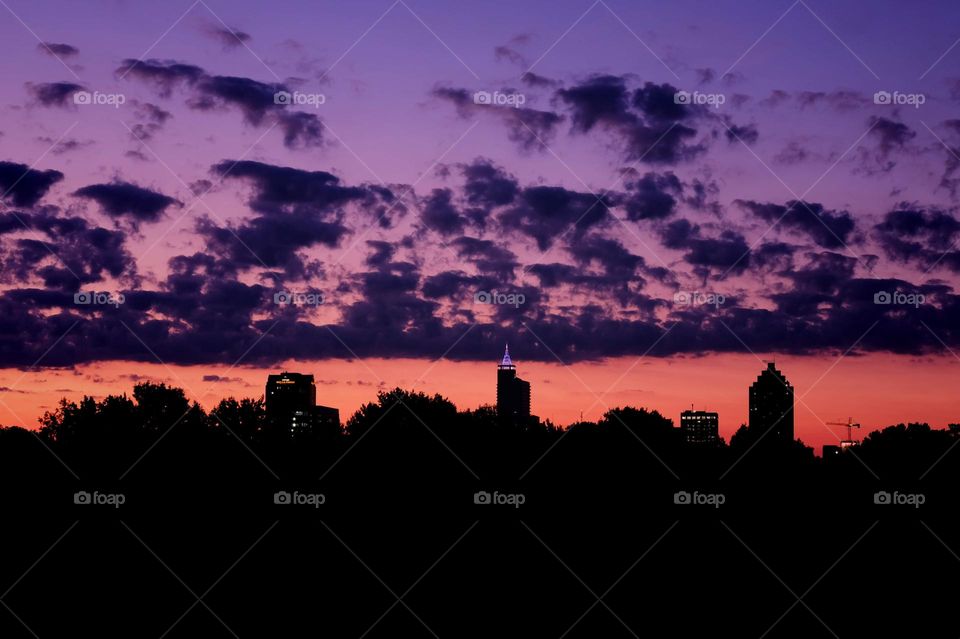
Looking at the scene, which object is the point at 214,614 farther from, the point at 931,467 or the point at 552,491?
the point at 931,467

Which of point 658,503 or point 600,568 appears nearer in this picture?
point 600,568

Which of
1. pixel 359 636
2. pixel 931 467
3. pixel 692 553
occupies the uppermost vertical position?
pixel 931 467

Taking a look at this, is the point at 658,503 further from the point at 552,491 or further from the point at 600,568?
the point at 600,568

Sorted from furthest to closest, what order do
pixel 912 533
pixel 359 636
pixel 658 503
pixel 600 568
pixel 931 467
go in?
1. pixel 931 467
2. pixel 658 503
3. pixel 912 533
4. pixel 600 568
5. pixel 359 636

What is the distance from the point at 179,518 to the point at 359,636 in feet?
52.9

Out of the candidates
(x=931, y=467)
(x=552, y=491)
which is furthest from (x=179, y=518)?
(x=931, y=467)

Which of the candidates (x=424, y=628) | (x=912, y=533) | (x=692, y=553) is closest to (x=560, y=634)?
(x=424, y=628)

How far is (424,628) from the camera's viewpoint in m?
34.2

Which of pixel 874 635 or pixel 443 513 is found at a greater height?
pixel 443 513

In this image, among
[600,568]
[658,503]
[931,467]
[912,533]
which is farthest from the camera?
[931,467]

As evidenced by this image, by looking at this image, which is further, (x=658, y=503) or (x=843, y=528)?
(x=658, y=503)

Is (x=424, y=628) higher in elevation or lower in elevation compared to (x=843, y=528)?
lower

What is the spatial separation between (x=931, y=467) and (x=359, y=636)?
4318cm

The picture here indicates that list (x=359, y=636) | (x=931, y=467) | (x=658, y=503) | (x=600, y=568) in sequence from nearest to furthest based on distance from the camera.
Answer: (x=359, y=636)
(x=600, y=568)
(x=658, y=503)
(x=931, y=467)
